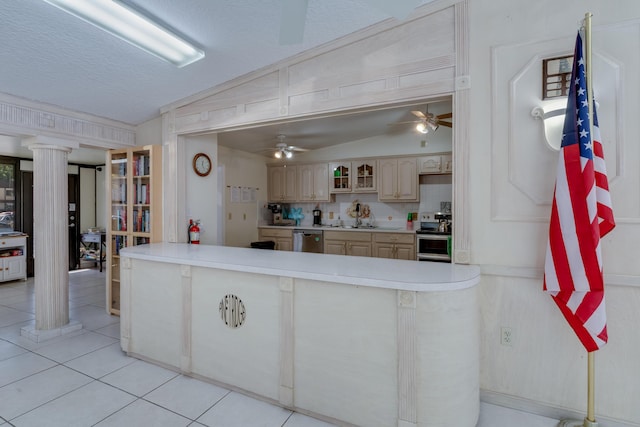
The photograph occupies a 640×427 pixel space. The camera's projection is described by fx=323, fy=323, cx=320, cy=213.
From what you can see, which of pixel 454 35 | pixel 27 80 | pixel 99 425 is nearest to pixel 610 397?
pixel 454 35

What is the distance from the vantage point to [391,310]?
186cm

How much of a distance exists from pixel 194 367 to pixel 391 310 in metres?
1.71

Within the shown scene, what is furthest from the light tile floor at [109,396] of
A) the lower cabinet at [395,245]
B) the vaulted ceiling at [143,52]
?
the lower cabinet at [395,245]

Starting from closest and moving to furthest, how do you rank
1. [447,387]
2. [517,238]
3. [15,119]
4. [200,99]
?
[447,387], [517,238], [15,119], [200,99]

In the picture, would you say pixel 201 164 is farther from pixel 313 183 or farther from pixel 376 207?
pixel 376 207

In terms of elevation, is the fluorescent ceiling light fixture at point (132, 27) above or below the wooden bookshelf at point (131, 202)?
above

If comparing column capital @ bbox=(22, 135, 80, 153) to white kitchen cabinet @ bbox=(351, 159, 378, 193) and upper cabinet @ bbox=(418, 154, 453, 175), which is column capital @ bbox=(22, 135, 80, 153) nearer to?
white kitchen cabinet @ bbox=(351, 159, 378, 193)

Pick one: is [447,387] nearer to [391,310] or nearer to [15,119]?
[391,310]

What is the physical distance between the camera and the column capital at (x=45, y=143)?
3227 mm

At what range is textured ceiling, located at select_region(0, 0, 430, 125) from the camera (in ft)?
6.80

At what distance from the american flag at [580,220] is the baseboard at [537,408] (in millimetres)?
546

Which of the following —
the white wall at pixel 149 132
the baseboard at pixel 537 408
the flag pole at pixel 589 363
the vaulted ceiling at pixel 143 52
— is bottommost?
the baseboard at pixel 537 408

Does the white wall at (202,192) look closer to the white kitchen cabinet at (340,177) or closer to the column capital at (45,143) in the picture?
the column capital at (45,143)

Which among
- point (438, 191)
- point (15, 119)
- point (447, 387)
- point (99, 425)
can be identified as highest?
point (15, 119)
